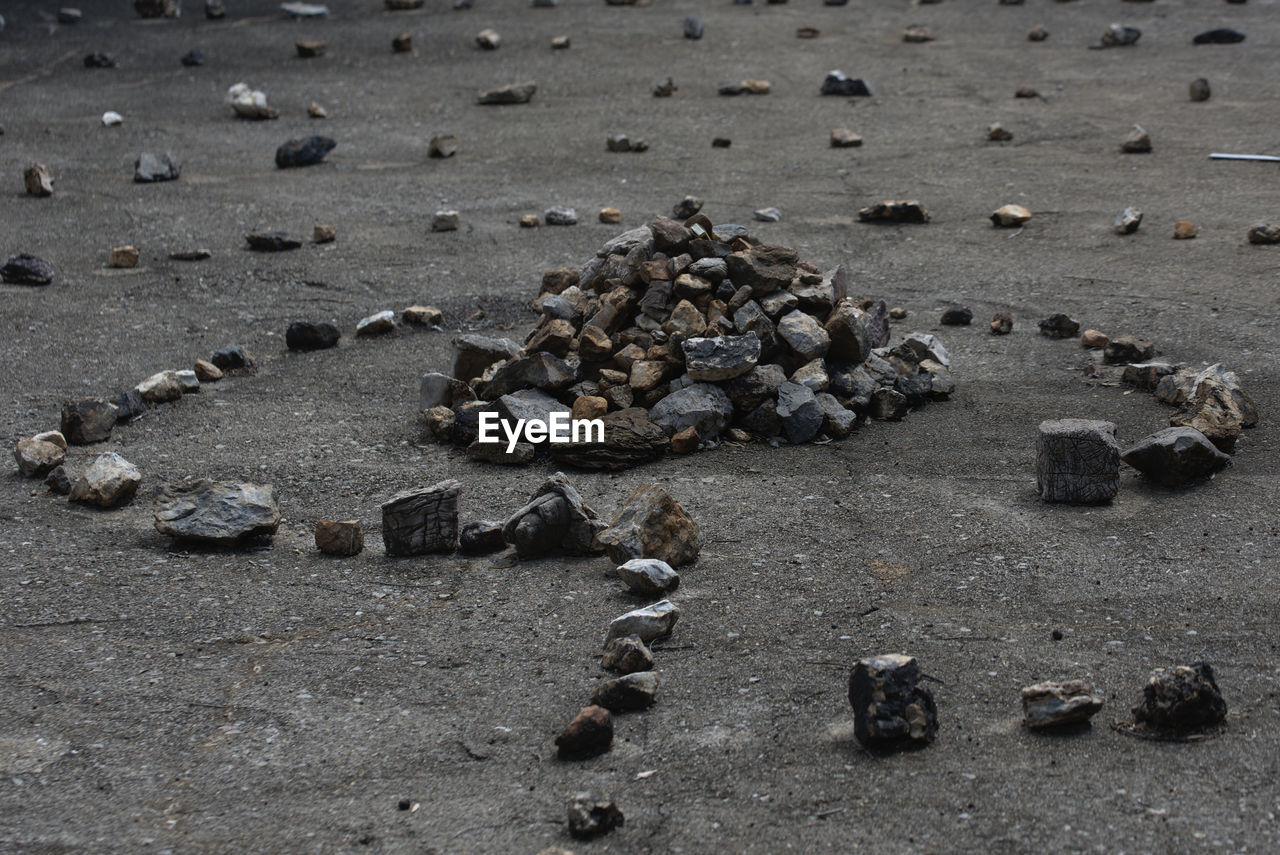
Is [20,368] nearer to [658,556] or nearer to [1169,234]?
[658,556]

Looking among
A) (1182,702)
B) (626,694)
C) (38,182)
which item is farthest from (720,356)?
(38,182)

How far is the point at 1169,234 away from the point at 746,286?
393 centimetres

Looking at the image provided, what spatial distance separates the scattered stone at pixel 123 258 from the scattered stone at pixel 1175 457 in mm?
6820

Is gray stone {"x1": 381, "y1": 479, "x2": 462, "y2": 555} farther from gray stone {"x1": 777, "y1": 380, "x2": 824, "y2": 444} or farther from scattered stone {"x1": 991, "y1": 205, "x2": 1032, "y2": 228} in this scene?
scattered stone {"x1": 991, "y1": 205, "x2": 1032, "y2": 228}

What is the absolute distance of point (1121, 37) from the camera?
42.3 feet

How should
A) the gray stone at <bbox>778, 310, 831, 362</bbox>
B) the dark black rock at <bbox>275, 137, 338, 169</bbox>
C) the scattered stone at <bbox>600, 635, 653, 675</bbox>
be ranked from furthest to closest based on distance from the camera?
the dark black rock at <bbox>275, 137, 338, 169</bbox> < the gray stone at <bbox>778, 310, 831, 362</bbox> < the scattered stone at <bbox>600, 635, 653, 675</bbox>

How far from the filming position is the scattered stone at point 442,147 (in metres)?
10.8

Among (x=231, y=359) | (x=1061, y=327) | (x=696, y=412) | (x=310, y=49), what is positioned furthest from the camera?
(x=310, y=49)

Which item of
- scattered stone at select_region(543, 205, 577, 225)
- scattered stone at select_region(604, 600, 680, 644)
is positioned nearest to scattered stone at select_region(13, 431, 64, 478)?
scattered stone at select_region(604, 600, 680, 644)

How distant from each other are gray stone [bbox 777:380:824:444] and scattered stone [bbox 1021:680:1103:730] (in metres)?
2.45

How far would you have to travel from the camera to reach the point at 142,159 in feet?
33.8

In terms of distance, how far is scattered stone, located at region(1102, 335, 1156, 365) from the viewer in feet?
20.7

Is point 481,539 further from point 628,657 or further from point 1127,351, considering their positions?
point 1127,351

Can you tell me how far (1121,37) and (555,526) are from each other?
35.9ft
